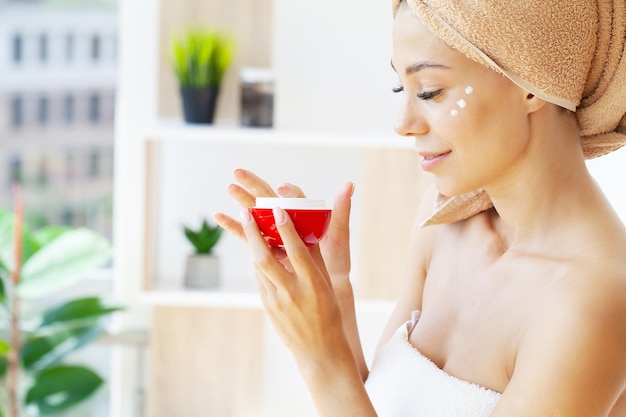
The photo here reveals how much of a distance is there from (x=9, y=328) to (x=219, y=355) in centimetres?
70

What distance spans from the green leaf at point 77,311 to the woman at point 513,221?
1689 millimetres

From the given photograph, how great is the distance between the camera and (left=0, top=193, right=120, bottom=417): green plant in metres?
2.79

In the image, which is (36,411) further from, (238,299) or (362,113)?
(362,113)

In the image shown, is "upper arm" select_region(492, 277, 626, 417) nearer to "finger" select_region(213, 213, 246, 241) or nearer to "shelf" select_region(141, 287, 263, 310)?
"finger" select_region(213, 213, 246, 241)

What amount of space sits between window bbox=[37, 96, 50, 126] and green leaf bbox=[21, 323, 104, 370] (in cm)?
80

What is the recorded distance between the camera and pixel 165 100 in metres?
2.98

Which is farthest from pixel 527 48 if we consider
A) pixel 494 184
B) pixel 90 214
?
pixel 90 214

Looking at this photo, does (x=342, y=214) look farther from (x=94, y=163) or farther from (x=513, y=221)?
(x=94, y=163)

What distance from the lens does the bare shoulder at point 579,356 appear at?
1.03m

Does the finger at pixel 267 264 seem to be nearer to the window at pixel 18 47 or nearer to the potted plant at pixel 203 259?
the potted plant at pixel 203 259

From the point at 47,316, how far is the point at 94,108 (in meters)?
0.80

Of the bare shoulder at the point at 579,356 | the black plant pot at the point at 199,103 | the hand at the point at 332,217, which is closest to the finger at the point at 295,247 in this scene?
the hand at the point at 332,217

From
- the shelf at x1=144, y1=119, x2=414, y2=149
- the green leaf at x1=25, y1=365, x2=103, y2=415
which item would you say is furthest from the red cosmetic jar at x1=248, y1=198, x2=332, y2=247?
the green leaf at x1=25, y1=365, x2=103, y2=415

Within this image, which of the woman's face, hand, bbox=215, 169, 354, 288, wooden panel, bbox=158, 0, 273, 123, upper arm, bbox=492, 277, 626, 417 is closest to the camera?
upper arm, bbox=492, 277, 626, 417
